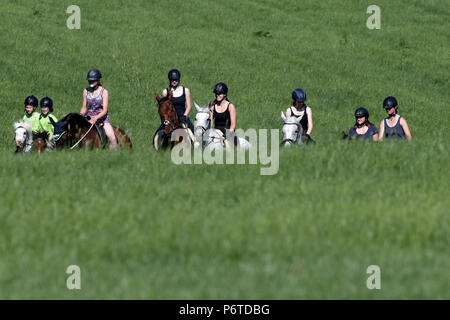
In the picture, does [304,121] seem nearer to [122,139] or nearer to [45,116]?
[122,139]

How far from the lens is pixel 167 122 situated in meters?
15.3

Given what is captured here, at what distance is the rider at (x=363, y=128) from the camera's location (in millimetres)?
17484

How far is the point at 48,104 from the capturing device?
17.0 meters

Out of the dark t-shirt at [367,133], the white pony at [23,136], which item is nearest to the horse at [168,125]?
the white pony at [23,136]

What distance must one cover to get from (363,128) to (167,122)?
5492mm

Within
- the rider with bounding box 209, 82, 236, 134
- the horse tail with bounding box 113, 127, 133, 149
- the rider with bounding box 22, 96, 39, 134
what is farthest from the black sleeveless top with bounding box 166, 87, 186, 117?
the rider with bounding box 22, 96, 39, 134

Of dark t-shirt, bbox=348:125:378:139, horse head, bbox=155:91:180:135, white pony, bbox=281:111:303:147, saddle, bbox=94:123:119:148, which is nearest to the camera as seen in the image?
horse head, bbox=155:91:180:135

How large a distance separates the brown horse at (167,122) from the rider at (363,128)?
185 inches

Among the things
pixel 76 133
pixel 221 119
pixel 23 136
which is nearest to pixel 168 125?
pixel 221 119

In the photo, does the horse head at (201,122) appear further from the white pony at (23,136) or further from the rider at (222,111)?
the white pony at (23,136)

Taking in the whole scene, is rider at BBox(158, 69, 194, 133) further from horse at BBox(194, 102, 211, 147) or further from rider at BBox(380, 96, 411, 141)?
rider at BBox(380, 96, 411, 141)

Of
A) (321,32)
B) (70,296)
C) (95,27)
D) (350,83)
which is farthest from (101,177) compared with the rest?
(321,32)

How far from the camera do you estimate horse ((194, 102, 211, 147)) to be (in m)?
15.8
